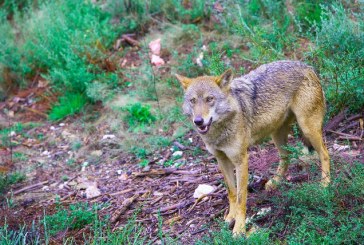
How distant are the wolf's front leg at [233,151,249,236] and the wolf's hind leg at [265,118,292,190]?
0.53 m

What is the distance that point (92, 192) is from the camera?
24.7ft

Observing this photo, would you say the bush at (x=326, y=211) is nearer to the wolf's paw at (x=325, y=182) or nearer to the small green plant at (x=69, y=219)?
the wolf's paw at (x=325, y=182)

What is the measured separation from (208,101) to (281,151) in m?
1.53

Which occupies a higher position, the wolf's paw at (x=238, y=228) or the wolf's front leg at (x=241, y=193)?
the wolf's front leg at (x=241, y=193)

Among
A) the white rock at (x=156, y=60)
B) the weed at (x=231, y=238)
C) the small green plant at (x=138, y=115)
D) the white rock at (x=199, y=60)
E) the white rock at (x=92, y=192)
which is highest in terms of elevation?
the weed at (x=231, y=238)

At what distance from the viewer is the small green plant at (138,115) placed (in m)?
9.10

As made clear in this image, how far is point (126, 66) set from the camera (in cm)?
1063

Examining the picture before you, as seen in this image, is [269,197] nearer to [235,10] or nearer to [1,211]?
[1,211]

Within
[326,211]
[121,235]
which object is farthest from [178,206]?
[326,211]

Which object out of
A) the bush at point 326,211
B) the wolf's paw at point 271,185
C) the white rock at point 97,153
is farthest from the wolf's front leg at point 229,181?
the white rock at point 97,153

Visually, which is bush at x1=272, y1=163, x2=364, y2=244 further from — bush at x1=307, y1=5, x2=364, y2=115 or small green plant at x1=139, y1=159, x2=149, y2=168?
small green plant at x1=139, y1=159, x2=149, y2=168

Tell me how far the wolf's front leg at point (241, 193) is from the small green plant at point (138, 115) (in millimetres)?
3494

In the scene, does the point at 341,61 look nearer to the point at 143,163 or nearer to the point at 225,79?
the point at 225,79

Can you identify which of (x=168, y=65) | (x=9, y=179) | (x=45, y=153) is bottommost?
(x=45, y=153)
